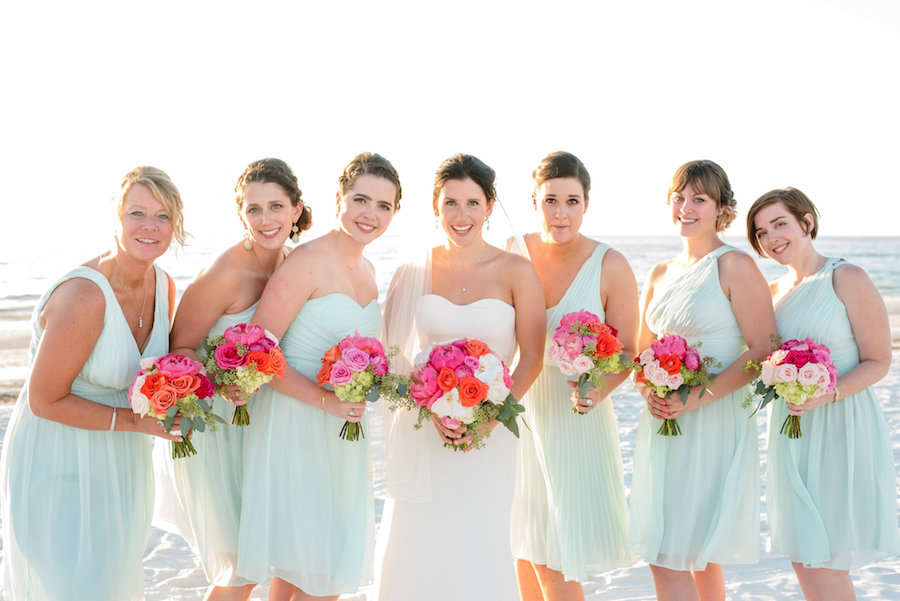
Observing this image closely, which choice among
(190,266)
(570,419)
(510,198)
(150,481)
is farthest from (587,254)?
(190,266)

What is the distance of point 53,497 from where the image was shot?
4086mm

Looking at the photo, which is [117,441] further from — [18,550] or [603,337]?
[603,337]

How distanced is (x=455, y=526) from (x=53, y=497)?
2312 millimetres

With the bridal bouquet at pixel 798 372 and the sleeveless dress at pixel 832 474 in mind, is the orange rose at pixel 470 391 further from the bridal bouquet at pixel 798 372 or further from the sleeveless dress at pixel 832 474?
the sleeveless dress at pixel 832 474

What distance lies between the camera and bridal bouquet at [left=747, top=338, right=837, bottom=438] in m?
4.42

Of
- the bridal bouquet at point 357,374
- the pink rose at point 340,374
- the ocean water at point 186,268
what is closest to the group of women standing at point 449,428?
the bridal bouquet at point 357,374

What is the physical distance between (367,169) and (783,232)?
2770 millimetres

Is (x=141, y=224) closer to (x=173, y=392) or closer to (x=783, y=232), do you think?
(x=173, y=392)

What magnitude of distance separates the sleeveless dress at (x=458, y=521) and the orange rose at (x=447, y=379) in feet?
2.40

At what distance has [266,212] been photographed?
15.1 feet

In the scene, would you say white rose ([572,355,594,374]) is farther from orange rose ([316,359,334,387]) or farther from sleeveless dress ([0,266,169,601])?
sleeveless dress ([0,266,169,601])

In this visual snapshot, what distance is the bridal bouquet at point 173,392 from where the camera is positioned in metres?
3.87

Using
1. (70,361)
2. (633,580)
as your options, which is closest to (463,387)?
(70,361)

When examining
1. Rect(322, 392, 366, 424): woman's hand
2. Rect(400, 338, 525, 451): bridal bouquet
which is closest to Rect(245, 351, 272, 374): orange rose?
Rect(322, 392, 366, 424): woman's hand
